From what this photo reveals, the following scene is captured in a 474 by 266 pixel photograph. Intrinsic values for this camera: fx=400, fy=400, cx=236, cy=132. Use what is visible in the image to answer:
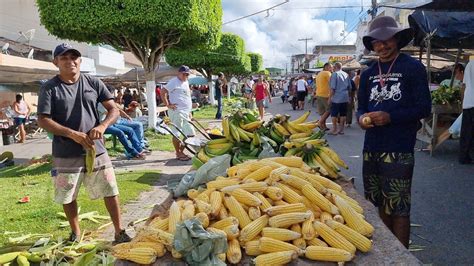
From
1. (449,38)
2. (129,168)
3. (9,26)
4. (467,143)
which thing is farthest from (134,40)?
(9,26)

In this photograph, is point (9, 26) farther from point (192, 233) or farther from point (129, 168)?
point (192, 233)

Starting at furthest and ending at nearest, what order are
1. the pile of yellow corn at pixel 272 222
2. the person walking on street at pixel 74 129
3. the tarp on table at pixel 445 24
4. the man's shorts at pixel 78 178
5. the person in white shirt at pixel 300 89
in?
the person in white shirt at pixel 300 89 → the tarp on table at pixel 445 24 → the man's shorts at pixel 78 178 → the person walking on street at pixel 74 129 → the pile of yellow corn at pixel 272 222

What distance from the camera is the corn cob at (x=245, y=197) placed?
274 cm

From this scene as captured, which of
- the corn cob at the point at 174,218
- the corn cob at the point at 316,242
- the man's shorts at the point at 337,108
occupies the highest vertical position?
the man's shorts at the point at 337,108

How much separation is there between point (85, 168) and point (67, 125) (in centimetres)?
47

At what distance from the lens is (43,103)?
149 inches

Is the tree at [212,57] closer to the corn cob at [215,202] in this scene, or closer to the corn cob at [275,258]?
the corn cob at [215,202]

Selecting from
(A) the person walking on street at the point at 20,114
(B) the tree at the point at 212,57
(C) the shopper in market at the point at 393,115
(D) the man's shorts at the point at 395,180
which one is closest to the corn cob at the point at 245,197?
(C) the shopper in market at the point at 393,115

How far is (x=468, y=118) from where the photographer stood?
710 centimetres

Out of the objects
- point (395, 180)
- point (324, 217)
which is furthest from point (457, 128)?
point (324, 217)

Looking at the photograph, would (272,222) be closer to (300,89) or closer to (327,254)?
(327,254)

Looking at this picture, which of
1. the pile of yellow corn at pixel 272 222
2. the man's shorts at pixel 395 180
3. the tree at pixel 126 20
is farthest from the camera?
the tree at pixel 126 20

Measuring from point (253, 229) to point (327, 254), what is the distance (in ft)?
1.55

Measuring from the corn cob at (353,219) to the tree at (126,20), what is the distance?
29.6ft
